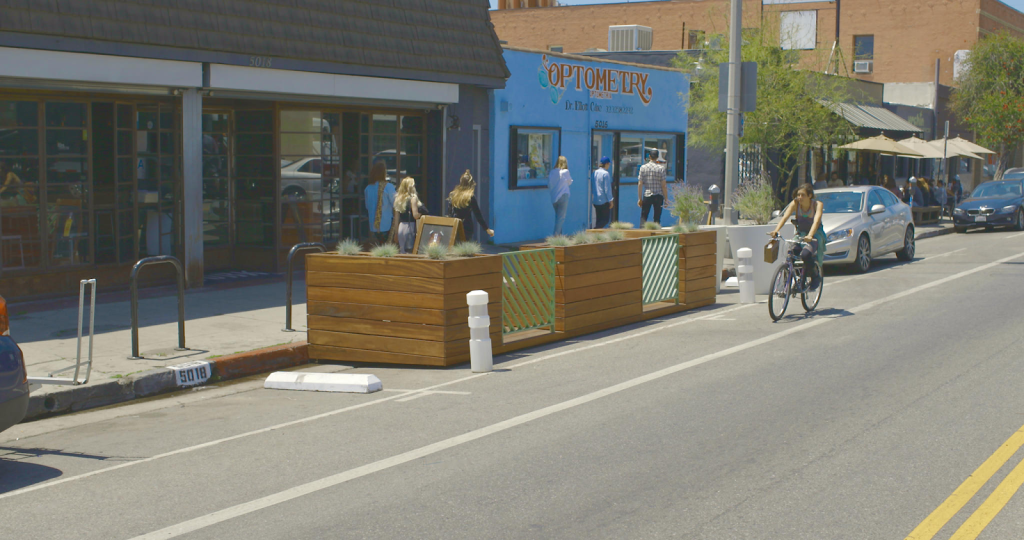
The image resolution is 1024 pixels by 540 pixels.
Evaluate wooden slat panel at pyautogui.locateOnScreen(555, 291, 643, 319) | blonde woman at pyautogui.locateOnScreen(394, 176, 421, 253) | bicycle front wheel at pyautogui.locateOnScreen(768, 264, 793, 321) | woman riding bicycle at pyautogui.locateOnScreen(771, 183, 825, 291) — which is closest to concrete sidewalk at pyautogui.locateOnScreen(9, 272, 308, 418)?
blonde woman at pyautogui.locateOnScreen(394, 176, 421, 253)

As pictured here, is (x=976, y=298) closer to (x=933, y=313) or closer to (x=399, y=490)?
(x=933, y=313)

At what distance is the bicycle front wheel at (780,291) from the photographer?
39.1 feet

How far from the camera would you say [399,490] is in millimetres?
5762

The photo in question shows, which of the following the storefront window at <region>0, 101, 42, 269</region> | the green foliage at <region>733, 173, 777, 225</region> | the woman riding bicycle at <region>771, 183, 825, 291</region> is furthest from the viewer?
the green foliage at <region>733, 173, 777, 225</region>

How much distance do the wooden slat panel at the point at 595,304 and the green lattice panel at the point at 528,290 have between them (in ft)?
0.37

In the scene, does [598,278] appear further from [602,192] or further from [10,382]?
[602,192]

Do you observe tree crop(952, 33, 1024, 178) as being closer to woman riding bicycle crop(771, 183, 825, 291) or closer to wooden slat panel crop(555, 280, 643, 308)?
woman riding bicycle crop(771, 183, 825, 291)

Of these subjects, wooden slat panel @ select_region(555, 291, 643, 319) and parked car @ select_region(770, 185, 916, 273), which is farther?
parked car @ select_region(770, 185, 916, 273)

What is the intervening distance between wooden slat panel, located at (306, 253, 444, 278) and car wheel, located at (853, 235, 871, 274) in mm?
10424

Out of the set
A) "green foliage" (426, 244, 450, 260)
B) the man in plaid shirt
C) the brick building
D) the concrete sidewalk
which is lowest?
the concrete sidewalk

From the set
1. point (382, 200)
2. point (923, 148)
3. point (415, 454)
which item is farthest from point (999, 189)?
point (415, 454)

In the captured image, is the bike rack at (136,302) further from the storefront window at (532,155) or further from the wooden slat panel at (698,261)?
the storefront window at (532,155)

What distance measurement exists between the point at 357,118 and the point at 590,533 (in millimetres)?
12304

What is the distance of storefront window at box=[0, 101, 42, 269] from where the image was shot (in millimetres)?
11734
